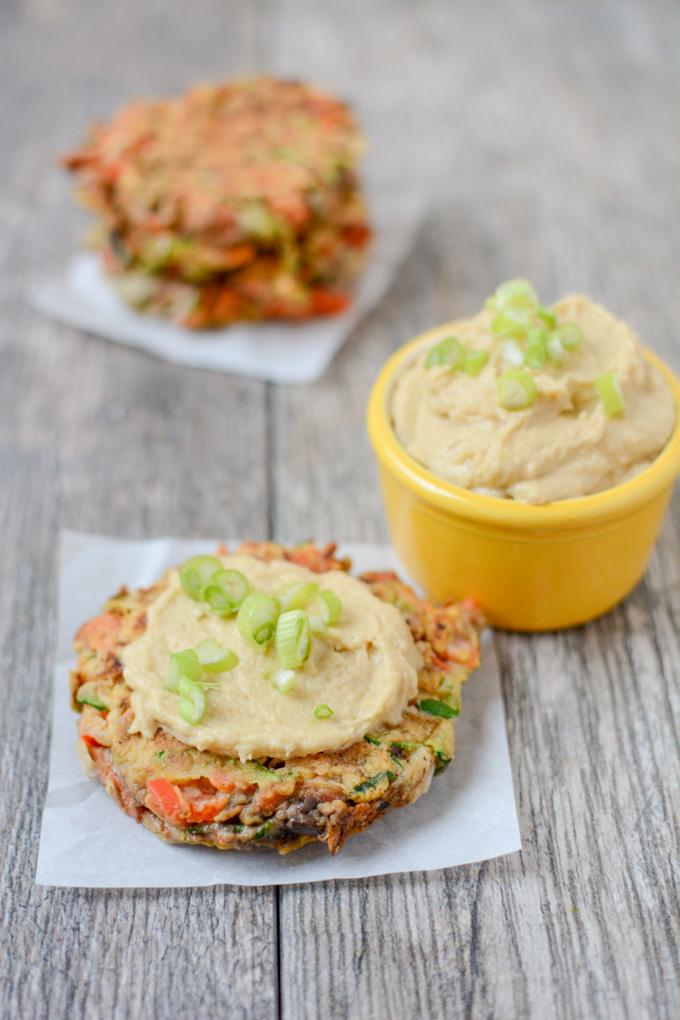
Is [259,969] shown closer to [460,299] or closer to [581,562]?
[581,562]

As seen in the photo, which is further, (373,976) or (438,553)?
(438,553)

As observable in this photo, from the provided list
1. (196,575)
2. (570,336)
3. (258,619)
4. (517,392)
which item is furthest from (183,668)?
(570,336)

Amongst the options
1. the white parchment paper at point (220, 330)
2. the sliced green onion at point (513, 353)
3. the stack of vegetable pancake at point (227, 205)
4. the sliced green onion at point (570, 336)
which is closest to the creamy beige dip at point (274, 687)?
the sliced green onion at point (513, 353)

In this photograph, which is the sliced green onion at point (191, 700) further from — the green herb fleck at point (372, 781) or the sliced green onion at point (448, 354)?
the sliced green onion at point (448, 354)

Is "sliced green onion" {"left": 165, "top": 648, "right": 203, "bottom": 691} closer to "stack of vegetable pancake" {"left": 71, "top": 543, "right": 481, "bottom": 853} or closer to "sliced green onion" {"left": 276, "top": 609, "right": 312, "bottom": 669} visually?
"stack of vegetable pancake" {"left": 71, "top": 543, "right": 481, "bottom": 853}

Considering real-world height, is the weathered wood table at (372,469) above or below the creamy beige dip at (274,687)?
below

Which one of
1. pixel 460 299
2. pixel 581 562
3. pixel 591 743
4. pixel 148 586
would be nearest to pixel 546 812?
pixel 591 743

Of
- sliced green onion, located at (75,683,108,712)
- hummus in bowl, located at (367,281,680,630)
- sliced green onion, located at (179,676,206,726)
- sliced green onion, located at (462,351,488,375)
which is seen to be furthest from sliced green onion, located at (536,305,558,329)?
sliced green onion, located at (75,683,108,712)
